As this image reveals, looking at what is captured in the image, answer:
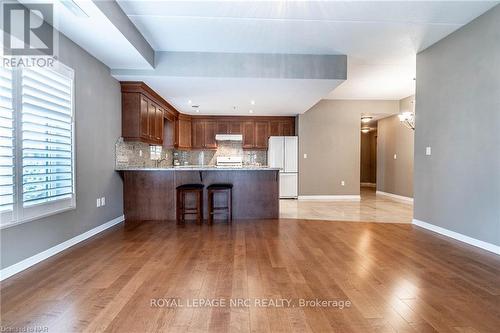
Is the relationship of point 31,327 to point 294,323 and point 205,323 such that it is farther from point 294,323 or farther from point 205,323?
point 294,323

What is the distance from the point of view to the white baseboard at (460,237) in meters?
2.97

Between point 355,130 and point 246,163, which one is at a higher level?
point 355,130

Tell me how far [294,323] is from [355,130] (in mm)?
6446

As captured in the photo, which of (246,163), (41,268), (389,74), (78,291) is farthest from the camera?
(246,163)

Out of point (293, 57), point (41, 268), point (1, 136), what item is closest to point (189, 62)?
point (293, 57)

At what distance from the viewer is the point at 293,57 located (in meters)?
4.19

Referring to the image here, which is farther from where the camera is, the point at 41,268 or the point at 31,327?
the point at 41,268

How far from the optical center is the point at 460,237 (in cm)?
341

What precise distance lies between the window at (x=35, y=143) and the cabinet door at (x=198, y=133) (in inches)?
177

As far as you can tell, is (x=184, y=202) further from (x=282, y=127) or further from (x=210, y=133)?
(x=282, y=127)

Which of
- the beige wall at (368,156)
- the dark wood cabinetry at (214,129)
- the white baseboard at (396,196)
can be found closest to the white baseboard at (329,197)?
the white baseboard at (396,196)

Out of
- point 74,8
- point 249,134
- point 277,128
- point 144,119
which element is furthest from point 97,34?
point 277,128

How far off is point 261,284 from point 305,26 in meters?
3.01

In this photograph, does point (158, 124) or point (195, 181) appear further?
point (158, 124)
